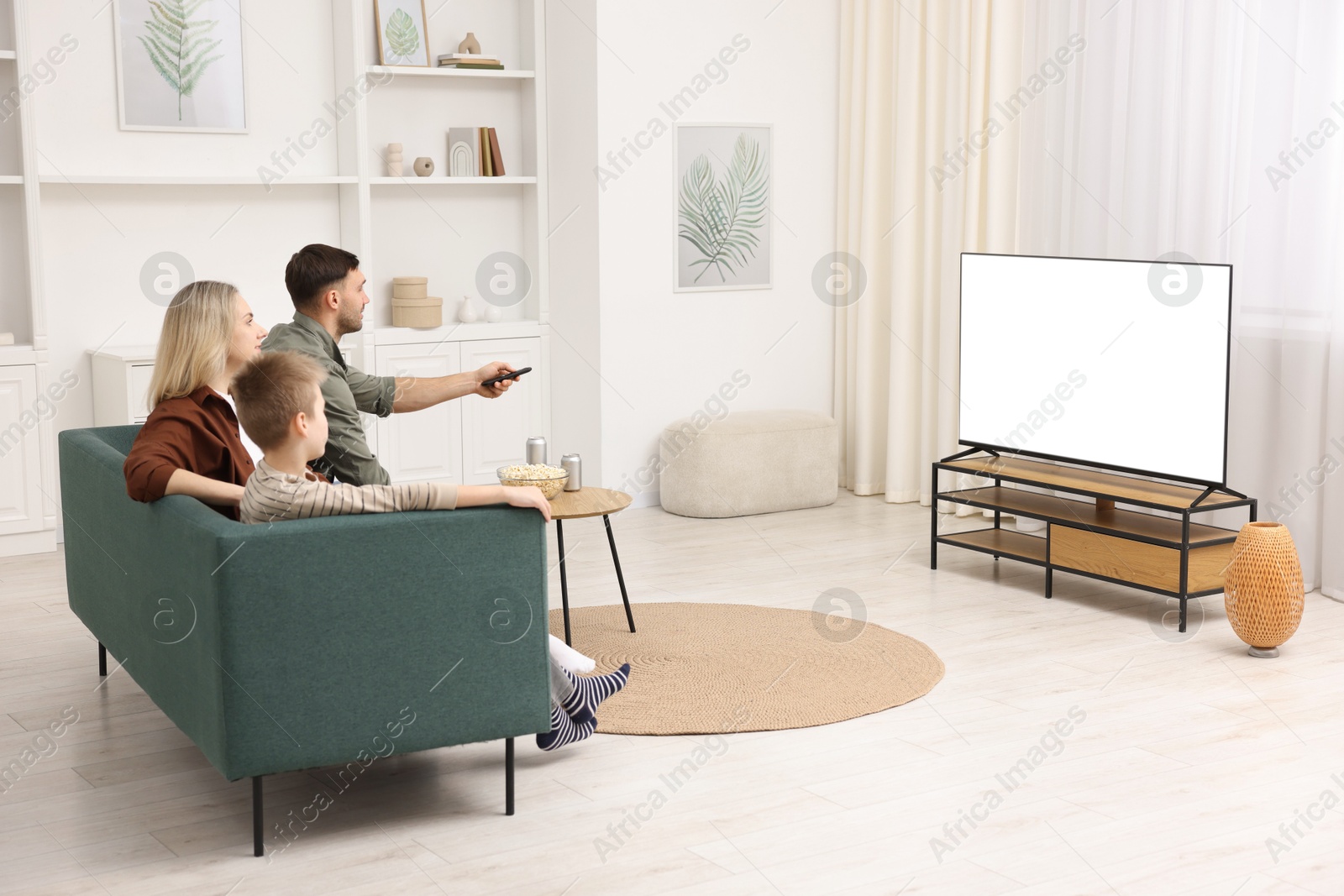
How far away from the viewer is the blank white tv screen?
14.9 feet

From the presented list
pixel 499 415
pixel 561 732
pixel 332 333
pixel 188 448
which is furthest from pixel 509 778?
pixel 499 415

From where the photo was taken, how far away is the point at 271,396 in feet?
9.36

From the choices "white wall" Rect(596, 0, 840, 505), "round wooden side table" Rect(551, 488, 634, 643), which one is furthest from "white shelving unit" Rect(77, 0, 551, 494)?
"round wooden side table" Rect(551, 488, 634, 643)

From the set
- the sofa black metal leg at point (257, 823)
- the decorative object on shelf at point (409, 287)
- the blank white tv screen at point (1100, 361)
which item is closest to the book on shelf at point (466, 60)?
the decorative object on shelf at point (409, 287)

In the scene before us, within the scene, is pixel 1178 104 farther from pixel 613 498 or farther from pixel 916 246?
pixel 613 498

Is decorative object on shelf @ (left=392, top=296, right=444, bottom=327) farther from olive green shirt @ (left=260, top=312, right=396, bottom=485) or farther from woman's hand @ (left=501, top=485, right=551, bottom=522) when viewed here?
woman's hand @ (left=501, top=485, right=551, bottom=522)

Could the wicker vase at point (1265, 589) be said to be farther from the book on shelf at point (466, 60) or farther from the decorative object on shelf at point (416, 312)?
the book on shelf at point (466, 60)

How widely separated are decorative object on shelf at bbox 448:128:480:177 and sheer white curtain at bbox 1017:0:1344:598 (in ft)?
9.31

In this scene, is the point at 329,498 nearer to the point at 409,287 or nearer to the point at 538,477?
the point at 538,477

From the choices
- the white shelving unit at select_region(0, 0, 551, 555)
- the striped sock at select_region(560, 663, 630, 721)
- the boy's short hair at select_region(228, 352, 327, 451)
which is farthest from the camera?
the white shelving unit at select_region(0, 0, 551, 555)

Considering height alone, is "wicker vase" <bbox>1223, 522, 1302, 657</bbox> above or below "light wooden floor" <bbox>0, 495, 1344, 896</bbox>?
above

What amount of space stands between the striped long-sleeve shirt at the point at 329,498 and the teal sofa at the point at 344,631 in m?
0.04

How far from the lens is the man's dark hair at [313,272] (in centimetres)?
369

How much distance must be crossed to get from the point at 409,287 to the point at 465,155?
73 centimetres
